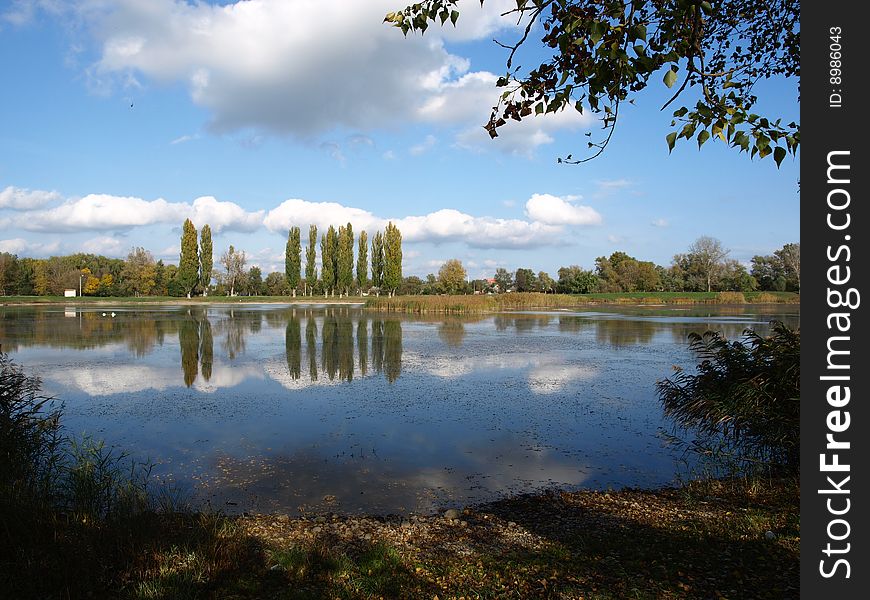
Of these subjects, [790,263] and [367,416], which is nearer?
[367,416]

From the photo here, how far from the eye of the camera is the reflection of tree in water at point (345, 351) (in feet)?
49.6

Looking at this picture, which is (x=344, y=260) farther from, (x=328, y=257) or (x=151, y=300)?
(x=151, y=300)

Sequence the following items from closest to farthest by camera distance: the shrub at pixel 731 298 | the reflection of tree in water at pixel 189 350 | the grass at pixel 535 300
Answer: the reflection of tree in water at pixel 189 350, the grass at pixel 535 300, the shrub at pixel 731 298

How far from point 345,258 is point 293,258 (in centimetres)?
731

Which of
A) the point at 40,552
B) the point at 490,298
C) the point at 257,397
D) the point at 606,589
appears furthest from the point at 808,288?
the point at 490,298

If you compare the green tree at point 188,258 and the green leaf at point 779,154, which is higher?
the green tree at point 188,258

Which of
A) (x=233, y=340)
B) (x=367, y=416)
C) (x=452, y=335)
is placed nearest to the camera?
(x=367, y=416)

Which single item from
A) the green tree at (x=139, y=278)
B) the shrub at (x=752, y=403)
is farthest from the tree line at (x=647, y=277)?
the shrub at (x=752, y=403)

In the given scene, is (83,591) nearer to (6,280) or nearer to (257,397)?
(257,397)

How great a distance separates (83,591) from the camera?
3545 mm

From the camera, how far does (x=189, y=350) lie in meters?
20.0

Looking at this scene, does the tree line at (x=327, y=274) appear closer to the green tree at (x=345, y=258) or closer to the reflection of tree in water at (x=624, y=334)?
the green tree at (x=345, y=258)

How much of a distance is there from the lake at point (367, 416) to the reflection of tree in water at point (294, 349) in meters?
0.14

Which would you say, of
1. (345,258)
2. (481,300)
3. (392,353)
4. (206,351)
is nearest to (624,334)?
(392,353)
